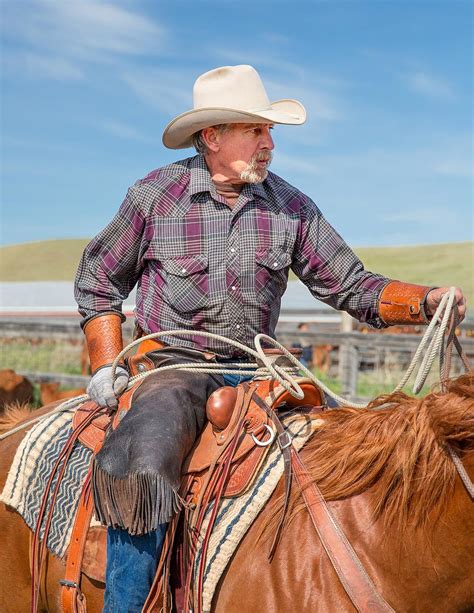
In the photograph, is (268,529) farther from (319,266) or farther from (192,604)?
(319,266)

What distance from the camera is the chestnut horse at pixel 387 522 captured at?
2627mm

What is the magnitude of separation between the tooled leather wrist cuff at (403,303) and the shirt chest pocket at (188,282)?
2.56 feet

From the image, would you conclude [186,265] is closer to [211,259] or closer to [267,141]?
[211,259]

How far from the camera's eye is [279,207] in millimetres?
3605

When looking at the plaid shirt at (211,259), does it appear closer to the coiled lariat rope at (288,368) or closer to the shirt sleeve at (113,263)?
the shirt sleeve at (113,263)

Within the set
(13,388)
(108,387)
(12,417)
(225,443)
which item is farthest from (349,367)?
(225,443)

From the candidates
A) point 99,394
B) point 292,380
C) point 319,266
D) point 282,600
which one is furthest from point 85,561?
point 319,266

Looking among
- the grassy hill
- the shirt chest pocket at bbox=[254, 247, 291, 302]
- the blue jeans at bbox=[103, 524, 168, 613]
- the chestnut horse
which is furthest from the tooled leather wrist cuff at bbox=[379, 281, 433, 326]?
the grassy hill

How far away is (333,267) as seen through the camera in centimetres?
372

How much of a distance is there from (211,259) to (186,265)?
0.11m

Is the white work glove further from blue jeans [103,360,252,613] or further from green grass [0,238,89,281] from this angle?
green grass [0,238,89,281]

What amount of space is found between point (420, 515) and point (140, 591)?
1.02 m

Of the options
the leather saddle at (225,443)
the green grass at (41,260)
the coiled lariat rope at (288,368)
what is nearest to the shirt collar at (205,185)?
the coiled lariat rope at (288,368)

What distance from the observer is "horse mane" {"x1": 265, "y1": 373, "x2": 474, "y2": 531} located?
2.66 metres
